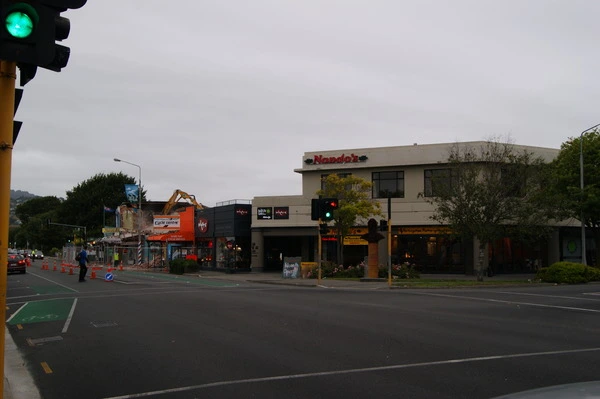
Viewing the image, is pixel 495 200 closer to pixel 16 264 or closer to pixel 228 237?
pixel 228 237

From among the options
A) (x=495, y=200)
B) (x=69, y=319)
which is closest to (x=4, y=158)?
(x=69, y=319)

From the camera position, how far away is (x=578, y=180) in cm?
3450

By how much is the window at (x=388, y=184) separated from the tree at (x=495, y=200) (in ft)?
31.8

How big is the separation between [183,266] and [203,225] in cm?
800

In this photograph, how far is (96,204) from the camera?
3720 inches

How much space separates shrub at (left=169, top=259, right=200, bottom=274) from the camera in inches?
1731

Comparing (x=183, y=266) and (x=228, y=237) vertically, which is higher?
(x=228, y=237)

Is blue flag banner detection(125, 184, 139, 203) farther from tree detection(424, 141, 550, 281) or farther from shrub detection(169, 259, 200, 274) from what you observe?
tree detection(424, 141, 550, 281)

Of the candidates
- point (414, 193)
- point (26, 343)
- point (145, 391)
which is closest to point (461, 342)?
point (145, 391)

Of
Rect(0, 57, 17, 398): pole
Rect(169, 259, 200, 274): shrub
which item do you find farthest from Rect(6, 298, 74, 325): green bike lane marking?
Rect(169, 259, 200, 274): shrub

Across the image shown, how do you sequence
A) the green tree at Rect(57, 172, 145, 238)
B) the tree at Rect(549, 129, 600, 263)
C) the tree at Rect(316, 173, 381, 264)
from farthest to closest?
the green tree at Rect(57, 172, 145, 238) → the tree at Rect(316, 173, 381, 264) → the tree at Rect(549, 129, 600, 263)

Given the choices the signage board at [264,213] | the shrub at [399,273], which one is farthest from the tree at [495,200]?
the signage board at [264,213]

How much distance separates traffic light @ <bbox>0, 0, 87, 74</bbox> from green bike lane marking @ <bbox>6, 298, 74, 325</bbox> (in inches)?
480

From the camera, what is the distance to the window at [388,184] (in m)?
40.3
